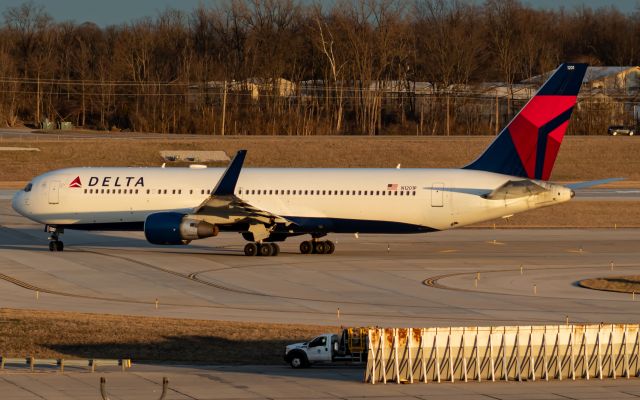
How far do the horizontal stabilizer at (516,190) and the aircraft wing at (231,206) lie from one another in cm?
947

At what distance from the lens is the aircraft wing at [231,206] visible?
50.4 m

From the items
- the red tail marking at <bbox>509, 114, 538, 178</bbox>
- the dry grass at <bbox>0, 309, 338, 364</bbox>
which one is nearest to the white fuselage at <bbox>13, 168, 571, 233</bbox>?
the red tail marking at <bbox>509, 114, 538, 178</bbox>

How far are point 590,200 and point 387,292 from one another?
3788 centimetres

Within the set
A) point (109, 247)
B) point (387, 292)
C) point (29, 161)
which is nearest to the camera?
point (387, 292)

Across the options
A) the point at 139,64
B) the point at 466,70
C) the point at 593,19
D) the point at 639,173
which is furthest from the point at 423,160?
the point at 593,19

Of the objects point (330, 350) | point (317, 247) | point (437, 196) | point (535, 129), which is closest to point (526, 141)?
point (535, 129)

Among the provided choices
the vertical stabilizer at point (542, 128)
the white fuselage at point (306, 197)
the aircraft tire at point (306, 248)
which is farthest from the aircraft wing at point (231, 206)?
the vertical stabilizer at point (542, 128)

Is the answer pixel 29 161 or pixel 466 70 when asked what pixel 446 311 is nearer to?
pixel 29 161

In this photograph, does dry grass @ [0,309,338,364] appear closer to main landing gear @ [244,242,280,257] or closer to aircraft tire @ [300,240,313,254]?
main landing gear @ [244,242,280,257]

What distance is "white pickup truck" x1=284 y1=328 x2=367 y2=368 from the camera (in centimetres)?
3033

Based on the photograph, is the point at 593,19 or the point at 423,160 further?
the point at 593,19

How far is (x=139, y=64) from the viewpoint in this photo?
145 metres

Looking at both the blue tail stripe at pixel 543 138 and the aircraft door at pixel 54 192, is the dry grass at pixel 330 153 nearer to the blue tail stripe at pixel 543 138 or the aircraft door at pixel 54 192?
the aircraft door at pixel 54 192

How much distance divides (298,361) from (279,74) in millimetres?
109723
